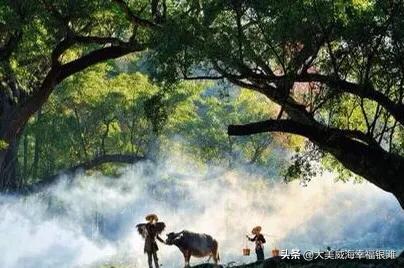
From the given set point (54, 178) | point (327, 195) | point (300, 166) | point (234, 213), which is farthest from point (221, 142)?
point (300, 166)

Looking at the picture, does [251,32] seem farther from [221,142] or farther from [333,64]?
[221,142]

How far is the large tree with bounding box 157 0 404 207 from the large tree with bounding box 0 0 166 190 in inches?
108

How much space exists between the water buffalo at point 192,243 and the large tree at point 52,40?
166 inches

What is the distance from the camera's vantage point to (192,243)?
50.3 feet

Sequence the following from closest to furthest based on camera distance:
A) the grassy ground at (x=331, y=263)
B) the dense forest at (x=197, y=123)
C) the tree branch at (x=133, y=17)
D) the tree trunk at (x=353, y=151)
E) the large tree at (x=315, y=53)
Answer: the grassy ground at (x=331, y=263), the large tree at (x=315, y=53), the dense forest at (x=197, y=123), the tree trunk at (x=353, y=151), the tree branch at (x=133, y=17)

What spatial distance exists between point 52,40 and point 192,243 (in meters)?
7.73

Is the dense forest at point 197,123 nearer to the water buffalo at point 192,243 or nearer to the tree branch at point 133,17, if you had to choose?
the tree branch at point 133,17

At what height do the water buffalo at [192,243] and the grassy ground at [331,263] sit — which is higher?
the water buffalo at [192,243]

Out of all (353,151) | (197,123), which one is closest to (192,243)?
(353,151)

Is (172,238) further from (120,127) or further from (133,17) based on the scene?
(120,127)

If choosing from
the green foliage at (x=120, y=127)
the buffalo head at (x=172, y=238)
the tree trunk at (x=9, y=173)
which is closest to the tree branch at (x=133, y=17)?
the buffalo head at (x=172, y=238)

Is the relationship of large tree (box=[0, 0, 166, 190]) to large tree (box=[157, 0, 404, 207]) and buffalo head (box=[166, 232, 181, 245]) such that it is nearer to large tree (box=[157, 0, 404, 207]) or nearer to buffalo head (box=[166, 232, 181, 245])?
large tree (box=[157, 0, 404, 207])

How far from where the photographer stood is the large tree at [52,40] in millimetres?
16625

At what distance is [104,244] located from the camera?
146 ft
